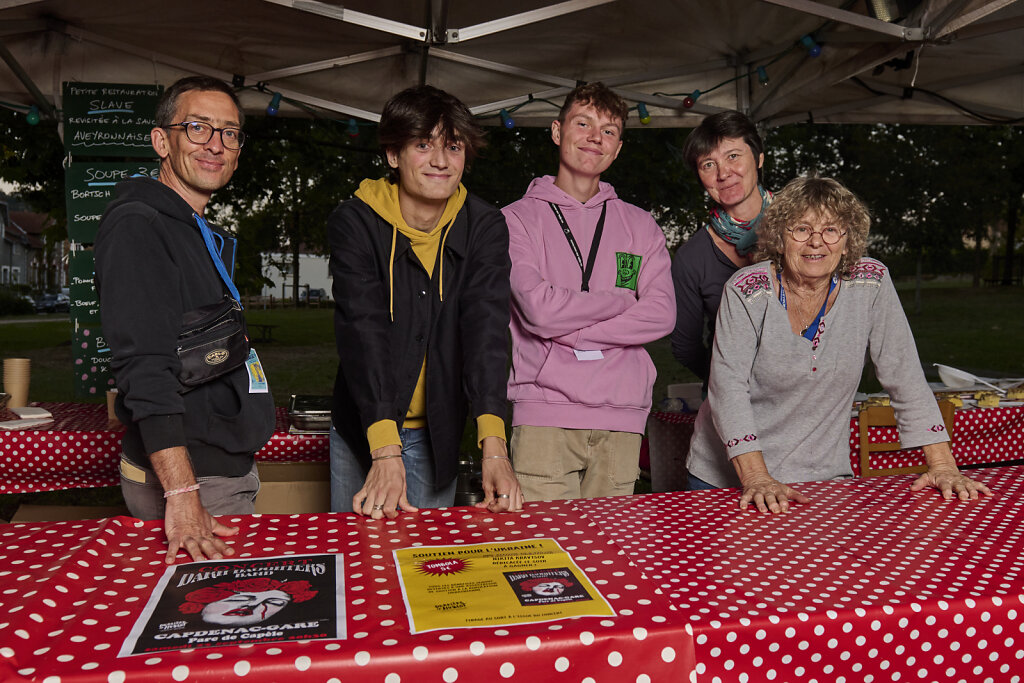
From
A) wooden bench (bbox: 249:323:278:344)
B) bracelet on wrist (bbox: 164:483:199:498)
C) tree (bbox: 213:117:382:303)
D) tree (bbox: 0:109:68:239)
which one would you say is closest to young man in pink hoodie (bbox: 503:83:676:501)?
bracelet on wrist (bbox: 164:483:199:498)

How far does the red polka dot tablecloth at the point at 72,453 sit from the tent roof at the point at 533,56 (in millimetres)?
1842

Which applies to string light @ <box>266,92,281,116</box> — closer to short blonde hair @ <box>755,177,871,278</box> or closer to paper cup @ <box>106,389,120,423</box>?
paper cup @ <box>106,389,120,423</box>

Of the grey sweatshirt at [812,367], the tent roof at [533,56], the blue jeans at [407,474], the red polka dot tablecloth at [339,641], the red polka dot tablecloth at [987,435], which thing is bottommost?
the red polka dot tablecloth at [987,435]

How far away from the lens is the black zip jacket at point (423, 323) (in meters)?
1.83

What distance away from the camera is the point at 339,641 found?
101 centimetres

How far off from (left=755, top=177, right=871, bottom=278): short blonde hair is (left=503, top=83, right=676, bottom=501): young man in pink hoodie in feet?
1.25

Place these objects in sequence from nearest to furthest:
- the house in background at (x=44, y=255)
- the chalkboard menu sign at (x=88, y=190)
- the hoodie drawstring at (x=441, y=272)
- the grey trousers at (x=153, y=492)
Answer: the grey trousers at (x=153, y=492), the hoodie drawstring at (x=441, y=272), the chalkboard menu sign at (x=88, y=190), the house in background at (x=44, y=255)

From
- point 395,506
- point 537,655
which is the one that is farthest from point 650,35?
point 537,655

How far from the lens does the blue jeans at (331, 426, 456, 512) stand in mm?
2006

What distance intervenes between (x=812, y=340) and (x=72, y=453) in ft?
8.24

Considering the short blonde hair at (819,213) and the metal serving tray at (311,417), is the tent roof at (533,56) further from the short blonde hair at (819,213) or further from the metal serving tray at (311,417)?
the short blonde hair at (819,213)

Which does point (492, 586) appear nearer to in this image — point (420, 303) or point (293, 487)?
point (420, 303)

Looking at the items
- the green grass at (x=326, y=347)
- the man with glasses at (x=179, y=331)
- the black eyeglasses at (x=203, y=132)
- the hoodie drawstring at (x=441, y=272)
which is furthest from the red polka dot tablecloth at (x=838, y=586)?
the green grass at (x=326, y=347)

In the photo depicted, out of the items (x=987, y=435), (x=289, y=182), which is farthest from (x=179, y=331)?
(x=289, y=182)
